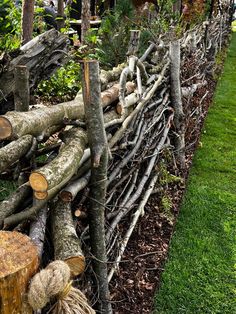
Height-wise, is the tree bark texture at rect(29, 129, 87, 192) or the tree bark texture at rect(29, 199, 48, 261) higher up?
the tree bark texture at rect(29, 129, 87, 192)

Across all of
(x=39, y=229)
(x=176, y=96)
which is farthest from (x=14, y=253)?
(x=176, y=96)

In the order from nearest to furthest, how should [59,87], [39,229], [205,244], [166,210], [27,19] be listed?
[39,229] < [205,244] < [166,210] < [27,19] < [59,87]

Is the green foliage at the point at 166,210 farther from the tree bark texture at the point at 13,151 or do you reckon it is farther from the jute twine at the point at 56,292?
the jute twine at the point at 56,292

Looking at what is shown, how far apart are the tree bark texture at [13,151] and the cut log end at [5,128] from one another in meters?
0.28

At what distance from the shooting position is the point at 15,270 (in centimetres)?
133

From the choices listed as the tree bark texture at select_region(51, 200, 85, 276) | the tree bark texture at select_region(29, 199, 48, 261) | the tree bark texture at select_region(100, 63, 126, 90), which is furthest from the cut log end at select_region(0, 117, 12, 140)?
the tree bark texture at select_region(100, 63, 126, 90)

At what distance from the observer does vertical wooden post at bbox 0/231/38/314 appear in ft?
4.30

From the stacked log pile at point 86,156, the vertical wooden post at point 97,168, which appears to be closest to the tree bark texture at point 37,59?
the stacked log pile at point 86,156

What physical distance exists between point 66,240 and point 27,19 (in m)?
4.51

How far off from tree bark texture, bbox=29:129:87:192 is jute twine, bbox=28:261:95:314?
37 centimetres

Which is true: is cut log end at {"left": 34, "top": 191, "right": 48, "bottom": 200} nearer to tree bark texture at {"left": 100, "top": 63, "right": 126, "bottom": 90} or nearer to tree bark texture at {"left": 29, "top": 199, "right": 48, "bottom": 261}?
tree bark texture at {"left": 29, "top": 199, "right": 48, "bottom": 261}

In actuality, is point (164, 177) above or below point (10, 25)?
below

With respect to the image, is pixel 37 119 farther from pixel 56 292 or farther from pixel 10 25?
pixel 10 25

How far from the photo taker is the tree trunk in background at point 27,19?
216 inches
